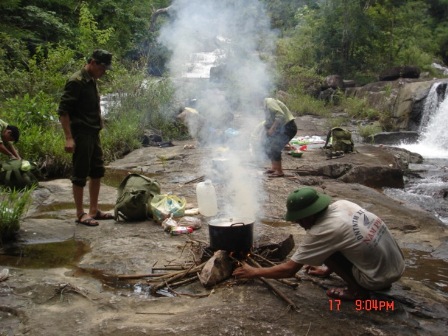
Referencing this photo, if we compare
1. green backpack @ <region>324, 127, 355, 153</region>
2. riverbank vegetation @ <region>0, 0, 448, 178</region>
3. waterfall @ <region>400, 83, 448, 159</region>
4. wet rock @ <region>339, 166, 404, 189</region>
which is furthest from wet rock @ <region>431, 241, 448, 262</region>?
waterfall @ <region>400, 83, 448, 159</region>

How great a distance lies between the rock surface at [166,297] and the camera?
296 cm

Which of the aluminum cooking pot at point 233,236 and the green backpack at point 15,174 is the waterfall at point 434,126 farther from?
the green backpack at point 15,174

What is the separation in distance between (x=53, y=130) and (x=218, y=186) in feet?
14.0

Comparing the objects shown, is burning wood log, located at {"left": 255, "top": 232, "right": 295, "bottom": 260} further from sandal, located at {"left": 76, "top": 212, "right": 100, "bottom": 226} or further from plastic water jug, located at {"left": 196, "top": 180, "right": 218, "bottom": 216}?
sandal, located at {"left": 76, "top": 212, "right": 100, "bottom": 226}

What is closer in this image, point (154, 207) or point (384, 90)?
point (154, 207)

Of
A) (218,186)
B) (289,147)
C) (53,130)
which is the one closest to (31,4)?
(53,130)

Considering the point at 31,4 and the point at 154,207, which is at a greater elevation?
the point at 31,4

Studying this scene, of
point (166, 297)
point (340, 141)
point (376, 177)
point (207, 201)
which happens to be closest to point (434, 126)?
point (340, 141)

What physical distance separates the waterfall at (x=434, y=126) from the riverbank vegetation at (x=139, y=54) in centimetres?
182

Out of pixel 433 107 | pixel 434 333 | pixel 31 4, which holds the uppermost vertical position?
pixel 31 4

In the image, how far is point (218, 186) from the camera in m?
7.11

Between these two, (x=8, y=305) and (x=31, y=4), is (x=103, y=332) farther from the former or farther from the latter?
(x=31, y=4)
